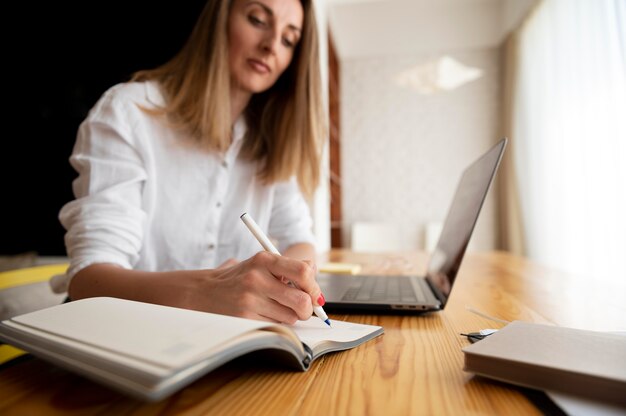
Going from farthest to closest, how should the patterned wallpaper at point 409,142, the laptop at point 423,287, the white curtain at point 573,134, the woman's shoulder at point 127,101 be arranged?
the patterned wallpaper at point 409,142, the white curtain at point 573,134, the woman's shoulder at point 127,101, the laptop at point 423,287

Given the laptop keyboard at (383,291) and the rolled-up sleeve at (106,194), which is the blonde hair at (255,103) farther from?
the laptop keyboard at (383,291)

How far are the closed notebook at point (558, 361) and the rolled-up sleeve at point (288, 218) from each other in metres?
0.83

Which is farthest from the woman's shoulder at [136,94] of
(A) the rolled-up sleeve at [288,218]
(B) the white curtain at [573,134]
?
(B) the white curtain at [573,134]

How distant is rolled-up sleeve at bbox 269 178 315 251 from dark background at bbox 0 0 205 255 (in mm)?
699

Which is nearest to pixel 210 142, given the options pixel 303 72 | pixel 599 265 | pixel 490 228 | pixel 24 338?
pixel 303 72

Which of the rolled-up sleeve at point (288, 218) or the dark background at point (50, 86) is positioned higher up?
the dark background at point (50, 86)

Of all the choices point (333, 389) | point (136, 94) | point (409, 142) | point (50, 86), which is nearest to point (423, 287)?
point (333, 389)

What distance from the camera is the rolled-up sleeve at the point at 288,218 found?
1188 mm

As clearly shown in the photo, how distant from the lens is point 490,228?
3.73 m

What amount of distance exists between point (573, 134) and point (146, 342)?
293 cm

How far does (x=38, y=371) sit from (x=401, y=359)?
347 millimetres

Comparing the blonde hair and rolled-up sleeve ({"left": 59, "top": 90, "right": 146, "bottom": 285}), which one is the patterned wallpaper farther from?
rolled-up sleeve ({"left": 59, "top": 90, "right": 146, "bottom": 285})

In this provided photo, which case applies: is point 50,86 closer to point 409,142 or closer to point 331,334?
point 331,334

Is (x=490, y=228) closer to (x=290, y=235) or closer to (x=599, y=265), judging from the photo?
(x=599, y=265)
